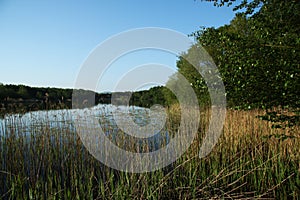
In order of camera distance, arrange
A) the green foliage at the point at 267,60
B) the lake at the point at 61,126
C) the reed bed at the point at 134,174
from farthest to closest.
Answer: the lake at the point at 61,126
the reed bed at the point at 134,174
the green foliage at the point at 267,60

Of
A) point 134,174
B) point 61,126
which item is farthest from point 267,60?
point 61,126

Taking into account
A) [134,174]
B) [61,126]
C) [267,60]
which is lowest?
[134,174]

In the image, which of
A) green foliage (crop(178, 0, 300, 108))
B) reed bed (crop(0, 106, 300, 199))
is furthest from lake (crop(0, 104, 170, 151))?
green foliage (crop(178, 0, 300, 108))

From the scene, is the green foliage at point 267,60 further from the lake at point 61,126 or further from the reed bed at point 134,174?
the lake at point 61,126

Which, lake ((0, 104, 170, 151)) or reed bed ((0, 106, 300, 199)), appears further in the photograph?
lake ((0, 104, 170, 151))

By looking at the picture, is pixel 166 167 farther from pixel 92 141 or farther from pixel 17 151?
pixel 17 151

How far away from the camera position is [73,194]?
299 centimetres

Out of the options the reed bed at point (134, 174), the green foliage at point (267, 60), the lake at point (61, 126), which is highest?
the green foliage at point (267, 60)

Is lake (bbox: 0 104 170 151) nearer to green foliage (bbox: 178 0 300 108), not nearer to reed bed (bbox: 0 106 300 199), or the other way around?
reed bed (bbox: 0 106 300 199)

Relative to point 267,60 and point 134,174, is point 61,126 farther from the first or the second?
point 267,60

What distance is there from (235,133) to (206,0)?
2719 mm

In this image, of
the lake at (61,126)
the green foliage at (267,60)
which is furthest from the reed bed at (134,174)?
the green foliage at (267,60)

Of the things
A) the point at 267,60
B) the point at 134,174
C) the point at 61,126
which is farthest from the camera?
the point at 61,126

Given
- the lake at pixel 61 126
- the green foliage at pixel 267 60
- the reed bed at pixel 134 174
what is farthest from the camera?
the lake at pixel 61 126
